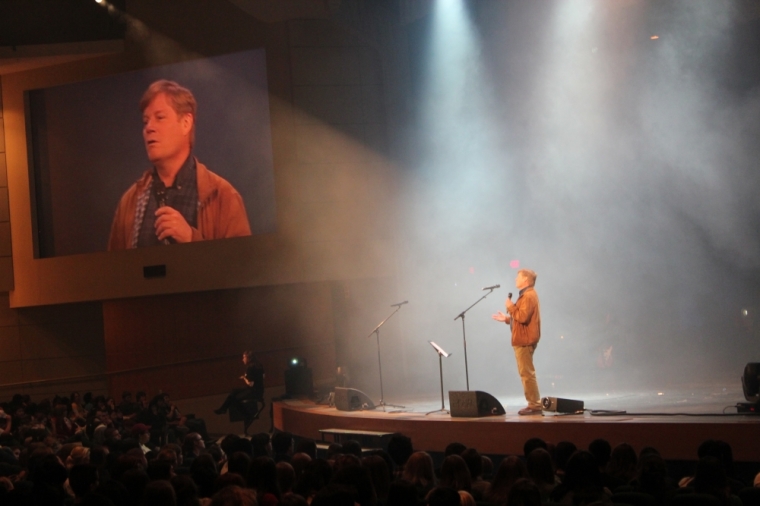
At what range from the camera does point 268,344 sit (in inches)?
547

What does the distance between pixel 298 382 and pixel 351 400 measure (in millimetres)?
2341

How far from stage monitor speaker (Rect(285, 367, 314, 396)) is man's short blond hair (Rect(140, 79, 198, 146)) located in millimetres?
4269

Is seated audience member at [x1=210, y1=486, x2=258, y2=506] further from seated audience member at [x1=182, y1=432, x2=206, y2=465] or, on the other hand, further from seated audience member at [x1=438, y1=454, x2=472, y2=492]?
seated audience member at [x1=182, y1=432, x2=206, y2=465]

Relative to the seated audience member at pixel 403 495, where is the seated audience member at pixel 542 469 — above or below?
below

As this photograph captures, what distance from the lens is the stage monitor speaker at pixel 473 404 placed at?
7320 millimetres

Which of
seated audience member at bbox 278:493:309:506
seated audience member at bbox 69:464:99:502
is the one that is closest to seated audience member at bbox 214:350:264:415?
seated audience member at bbox 69:464:99:502

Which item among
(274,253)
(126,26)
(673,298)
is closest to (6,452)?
(274,253)

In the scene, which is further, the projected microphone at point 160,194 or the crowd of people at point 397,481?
the projected microphone at point 160,194

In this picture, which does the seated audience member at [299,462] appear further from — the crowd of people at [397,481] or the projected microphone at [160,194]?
the projected microphone at [160,194]

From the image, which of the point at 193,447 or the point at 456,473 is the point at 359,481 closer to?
the point at 456,473

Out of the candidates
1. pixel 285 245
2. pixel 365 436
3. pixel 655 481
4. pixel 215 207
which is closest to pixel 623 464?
pixel 655 481

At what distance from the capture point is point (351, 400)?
29.3 feet

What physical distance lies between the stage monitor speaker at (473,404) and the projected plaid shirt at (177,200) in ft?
22.6

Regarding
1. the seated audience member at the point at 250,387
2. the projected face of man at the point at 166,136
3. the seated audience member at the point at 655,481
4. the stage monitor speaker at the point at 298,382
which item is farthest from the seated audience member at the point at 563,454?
the projected face of man at the point at 166,136
